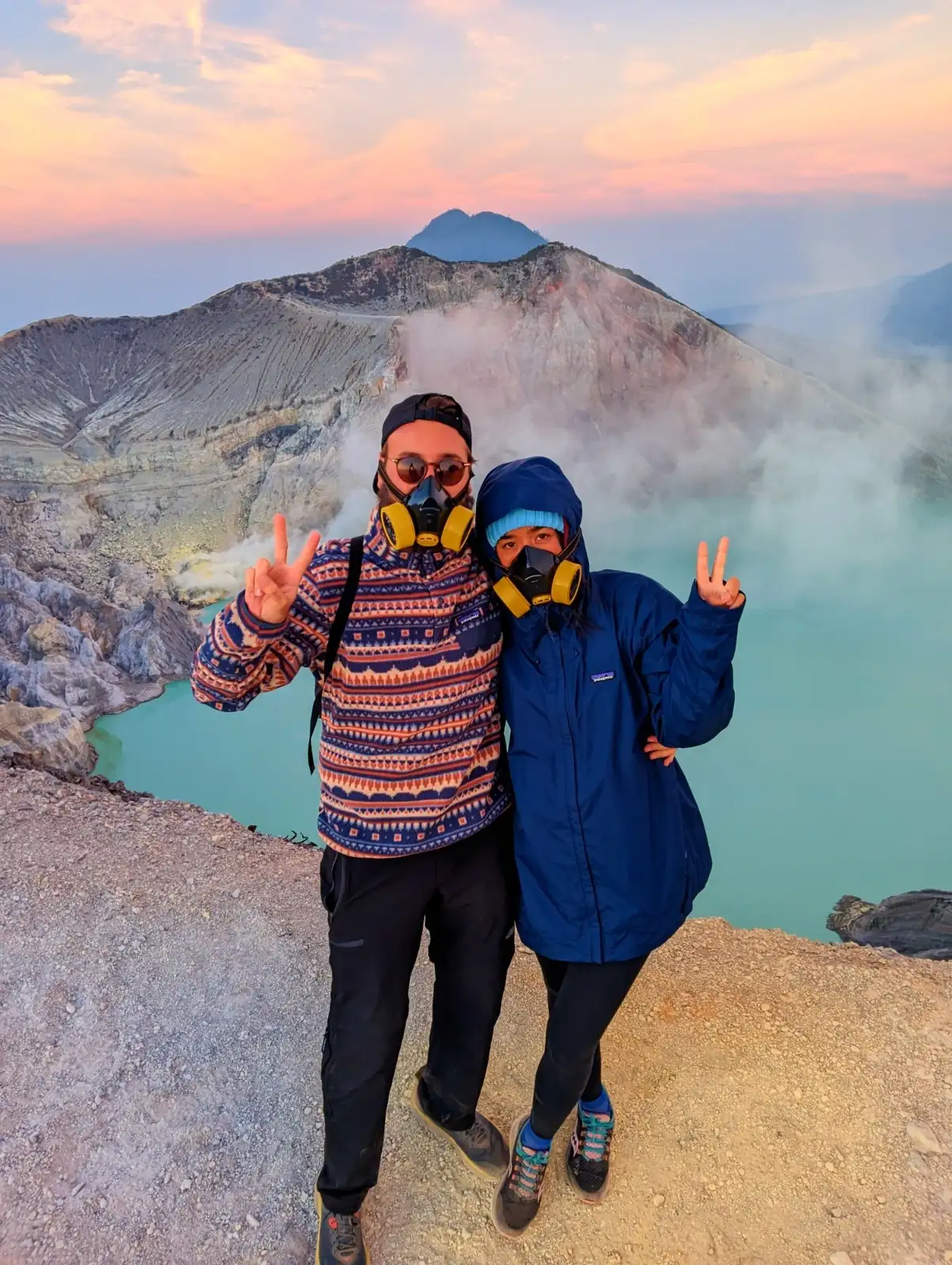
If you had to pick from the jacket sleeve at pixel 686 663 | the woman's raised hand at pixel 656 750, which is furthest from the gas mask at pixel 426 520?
the woman's raised hand at pixel 656 750

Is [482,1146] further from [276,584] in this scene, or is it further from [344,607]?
[276,584]

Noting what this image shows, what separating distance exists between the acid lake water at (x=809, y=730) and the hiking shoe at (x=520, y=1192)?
4.94 metres

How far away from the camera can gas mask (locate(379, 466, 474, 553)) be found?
2.01 m

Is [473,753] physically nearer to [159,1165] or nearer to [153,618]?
[159,1165]

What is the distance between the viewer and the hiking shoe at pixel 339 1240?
2539mm

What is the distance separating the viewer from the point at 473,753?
7.10ft

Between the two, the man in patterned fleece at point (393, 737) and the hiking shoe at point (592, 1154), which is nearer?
the man in patterned fleece at point (393, 737)

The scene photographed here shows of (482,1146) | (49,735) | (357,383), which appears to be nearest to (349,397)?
(357,383)

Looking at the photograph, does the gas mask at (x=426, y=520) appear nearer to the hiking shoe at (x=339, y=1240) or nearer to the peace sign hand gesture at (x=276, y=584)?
the peace sign hand gesture at (x=276, y=584)

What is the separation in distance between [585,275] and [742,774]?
1691cm

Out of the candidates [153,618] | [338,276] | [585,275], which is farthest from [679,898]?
[338,276]

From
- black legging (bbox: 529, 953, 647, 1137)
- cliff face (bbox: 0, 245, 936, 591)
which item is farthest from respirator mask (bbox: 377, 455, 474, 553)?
cliff face (bbox: 0, 245, 936, 591)

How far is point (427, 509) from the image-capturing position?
80.0 inches

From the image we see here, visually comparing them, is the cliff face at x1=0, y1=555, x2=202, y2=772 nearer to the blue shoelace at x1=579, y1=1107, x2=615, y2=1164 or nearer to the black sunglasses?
the blue shoelace at x1=579, y1=1107, x2=615, y2=1164
